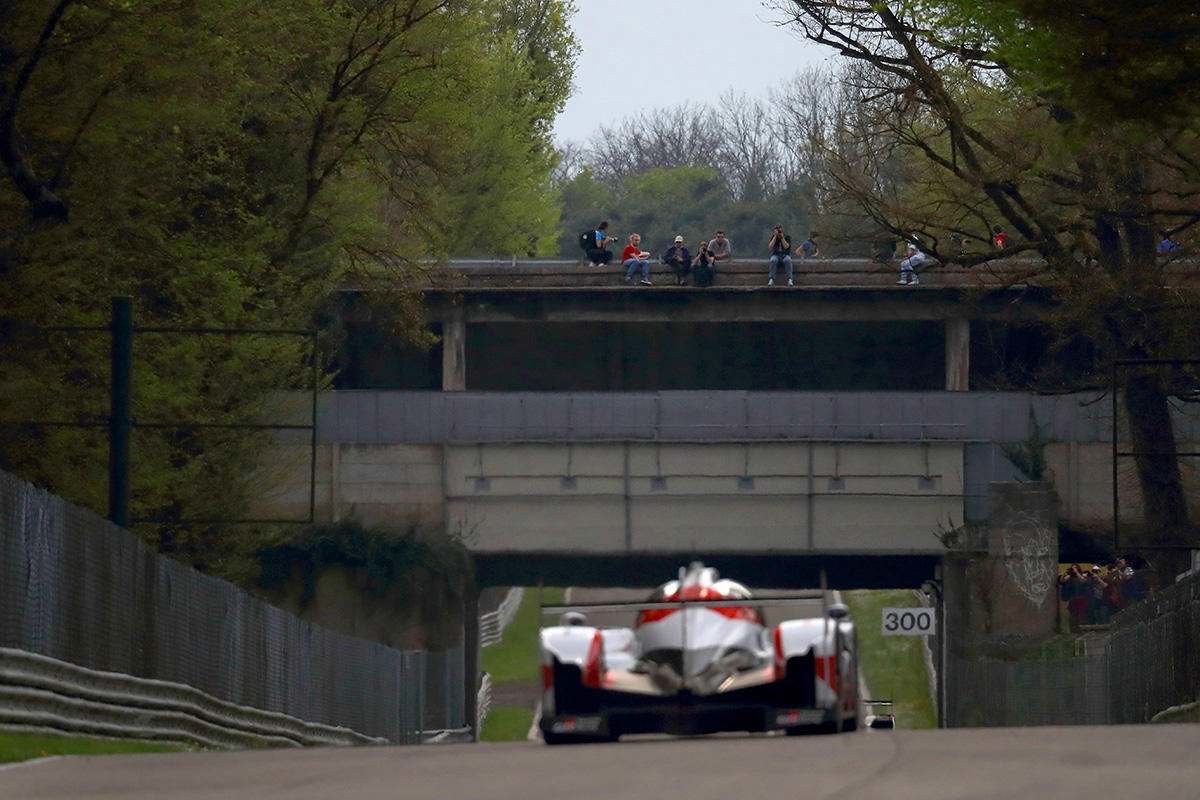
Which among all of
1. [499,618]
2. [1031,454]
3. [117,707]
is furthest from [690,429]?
[117,707]

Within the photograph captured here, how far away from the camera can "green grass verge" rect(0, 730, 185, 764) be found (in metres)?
15.3

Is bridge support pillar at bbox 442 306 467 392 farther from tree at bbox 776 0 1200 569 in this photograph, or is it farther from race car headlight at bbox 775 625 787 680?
race car headlight at bbox 775 625 787 680

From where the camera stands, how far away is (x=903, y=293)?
53.8m

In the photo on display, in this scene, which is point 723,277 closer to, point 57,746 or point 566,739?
point 57,746

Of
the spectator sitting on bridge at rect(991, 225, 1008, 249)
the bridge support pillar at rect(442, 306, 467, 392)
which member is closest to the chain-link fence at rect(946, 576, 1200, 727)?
the spectator sitting on bridge at rect(991, 225, 1008, 249)

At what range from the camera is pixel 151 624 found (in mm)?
22359

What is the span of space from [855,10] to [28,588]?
70.3 feet

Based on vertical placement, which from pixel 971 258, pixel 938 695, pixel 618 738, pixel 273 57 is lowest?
pixel 938 695

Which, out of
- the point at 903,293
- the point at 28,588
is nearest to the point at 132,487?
the point at 28,588

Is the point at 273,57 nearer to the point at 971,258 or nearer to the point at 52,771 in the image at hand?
the point at 971,258

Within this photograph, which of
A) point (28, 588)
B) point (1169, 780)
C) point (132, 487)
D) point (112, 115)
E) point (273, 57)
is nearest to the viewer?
point (1169, 780)

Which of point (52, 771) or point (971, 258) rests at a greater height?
point (971, 258)

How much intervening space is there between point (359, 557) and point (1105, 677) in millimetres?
19968

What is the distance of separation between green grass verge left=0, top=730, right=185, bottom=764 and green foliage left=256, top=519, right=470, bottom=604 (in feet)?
83.4
